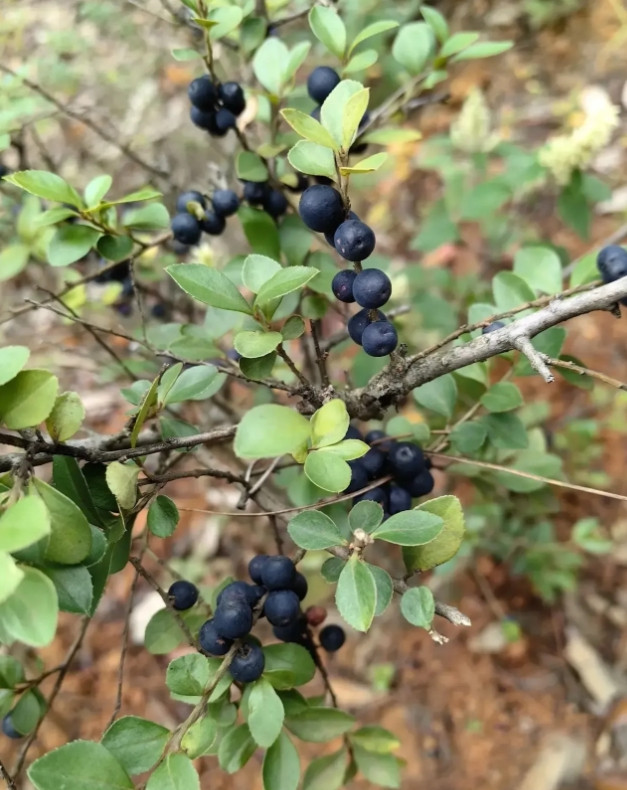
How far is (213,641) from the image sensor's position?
0.73 m

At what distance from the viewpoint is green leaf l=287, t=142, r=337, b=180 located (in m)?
0.64

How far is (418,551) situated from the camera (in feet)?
2.41

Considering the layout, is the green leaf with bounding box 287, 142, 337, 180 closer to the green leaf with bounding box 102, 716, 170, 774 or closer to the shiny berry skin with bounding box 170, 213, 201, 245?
the shiny berry skin with bounding box 170, 213, 201, 245

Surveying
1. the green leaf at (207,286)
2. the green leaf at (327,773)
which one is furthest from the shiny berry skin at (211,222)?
the green leaf at (327,773)

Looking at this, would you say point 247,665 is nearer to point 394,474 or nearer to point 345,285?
point 394,474

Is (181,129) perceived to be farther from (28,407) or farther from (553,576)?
(28,407)

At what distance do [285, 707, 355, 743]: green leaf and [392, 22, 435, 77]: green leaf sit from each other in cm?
101

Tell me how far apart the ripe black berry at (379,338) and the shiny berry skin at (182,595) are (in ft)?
1.37

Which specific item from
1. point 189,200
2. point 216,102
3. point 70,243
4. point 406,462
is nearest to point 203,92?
point 216,102

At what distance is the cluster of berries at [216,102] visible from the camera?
0.95 meters

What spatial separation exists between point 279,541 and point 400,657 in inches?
45.3

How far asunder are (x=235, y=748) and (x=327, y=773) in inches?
9.7

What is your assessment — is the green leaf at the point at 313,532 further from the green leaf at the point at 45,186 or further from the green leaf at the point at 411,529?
the green leaf at the point at 45,186

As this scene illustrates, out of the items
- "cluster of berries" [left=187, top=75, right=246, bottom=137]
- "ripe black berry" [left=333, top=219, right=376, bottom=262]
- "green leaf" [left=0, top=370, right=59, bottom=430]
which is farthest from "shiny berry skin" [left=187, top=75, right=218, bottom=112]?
"green leaf" [left=0, top=370, right=59, bottom=430]
